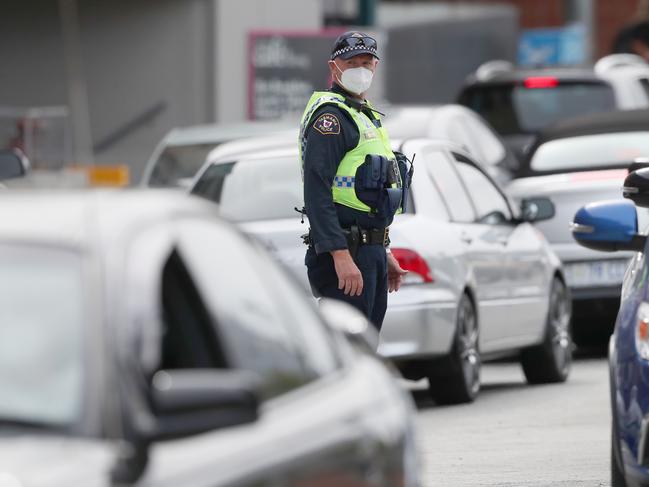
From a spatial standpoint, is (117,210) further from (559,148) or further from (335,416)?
(559,148)

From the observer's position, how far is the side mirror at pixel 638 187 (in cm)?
714

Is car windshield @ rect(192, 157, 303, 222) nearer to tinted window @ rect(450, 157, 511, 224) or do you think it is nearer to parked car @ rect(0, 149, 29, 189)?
parked car @ rect(0, 149, 29, 189)

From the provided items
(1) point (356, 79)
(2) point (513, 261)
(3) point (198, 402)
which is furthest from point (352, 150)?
(2) point (513, 261)

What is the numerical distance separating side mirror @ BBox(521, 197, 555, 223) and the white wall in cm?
1005

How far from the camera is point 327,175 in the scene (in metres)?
7.78

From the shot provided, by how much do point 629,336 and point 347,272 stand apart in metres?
1.55

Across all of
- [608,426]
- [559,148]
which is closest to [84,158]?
[559,148]

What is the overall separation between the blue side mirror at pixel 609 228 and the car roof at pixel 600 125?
810 centimetres

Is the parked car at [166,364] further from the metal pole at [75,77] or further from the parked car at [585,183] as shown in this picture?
the metal pole at [75,77]

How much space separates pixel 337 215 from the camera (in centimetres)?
794

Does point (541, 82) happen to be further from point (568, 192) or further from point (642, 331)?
point (642, 331)

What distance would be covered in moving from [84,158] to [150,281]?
16.8 metres

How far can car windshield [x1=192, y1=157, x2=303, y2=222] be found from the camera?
418 inches

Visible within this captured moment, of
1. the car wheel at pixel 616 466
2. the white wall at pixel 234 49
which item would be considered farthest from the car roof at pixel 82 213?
the white wall at pixel 234 49
